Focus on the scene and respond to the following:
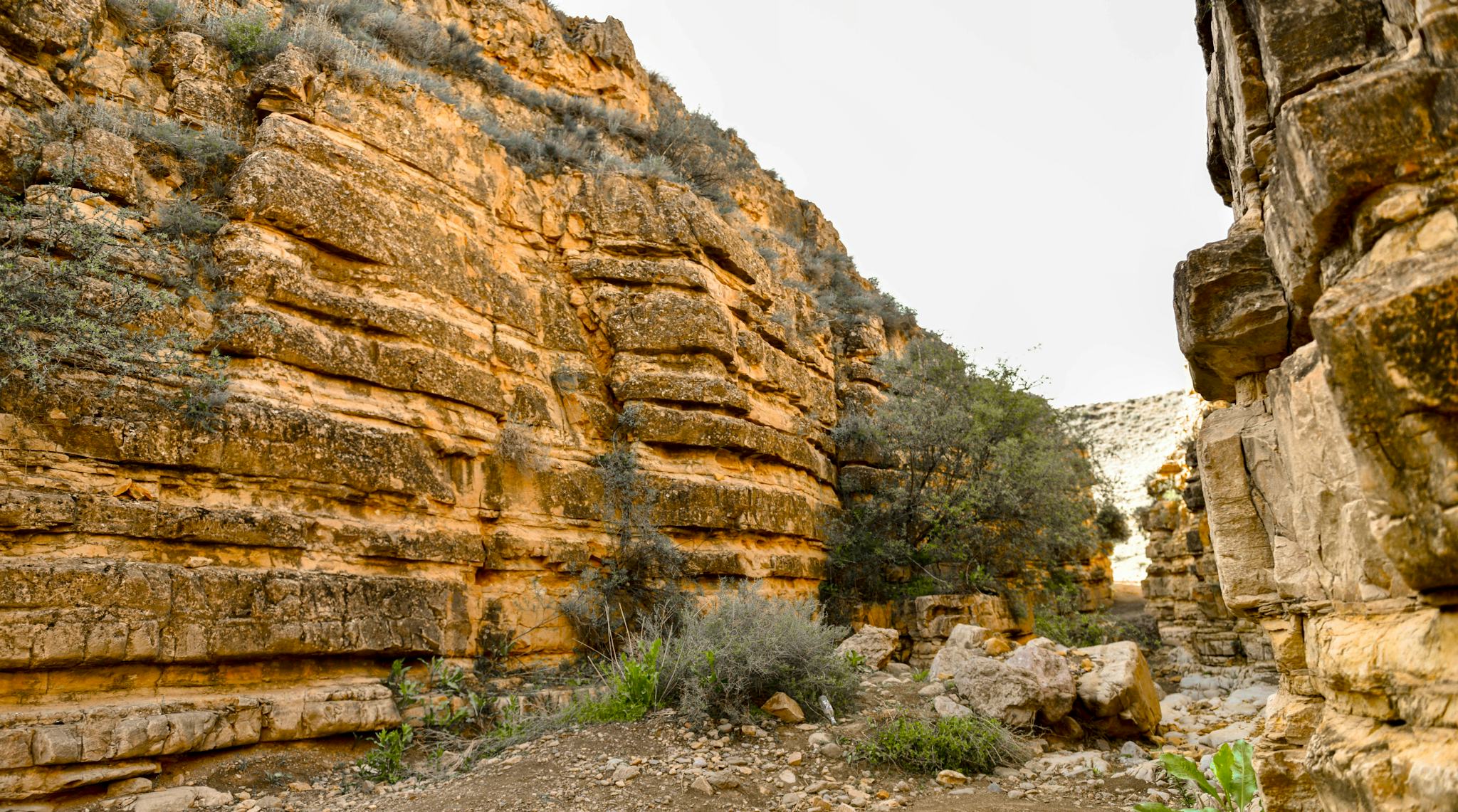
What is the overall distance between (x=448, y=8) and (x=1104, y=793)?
14.5 metres

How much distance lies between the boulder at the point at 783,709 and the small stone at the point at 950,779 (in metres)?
1.47

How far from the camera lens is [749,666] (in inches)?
293

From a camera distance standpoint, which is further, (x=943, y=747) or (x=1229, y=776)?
(x=943, y=747)

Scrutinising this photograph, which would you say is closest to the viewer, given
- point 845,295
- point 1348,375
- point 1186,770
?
point 1348,375

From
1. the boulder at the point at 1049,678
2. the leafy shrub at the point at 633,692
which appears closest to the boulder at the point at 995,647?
the boulder at the point at 1049,678

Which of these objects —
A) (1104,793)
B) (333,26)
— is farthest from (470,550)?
(333,26)

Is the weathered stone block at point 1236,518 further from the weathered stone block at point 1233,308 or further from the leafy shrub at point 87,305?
the leafy shrub at point 87,305

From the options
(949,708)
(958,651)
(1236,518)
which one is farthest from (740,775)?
(1236,518)

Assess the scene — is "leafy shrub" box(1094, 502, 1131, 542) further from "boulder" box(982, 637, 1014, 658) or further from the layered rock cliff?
"boulder" box(982, 637, 1014, 658)

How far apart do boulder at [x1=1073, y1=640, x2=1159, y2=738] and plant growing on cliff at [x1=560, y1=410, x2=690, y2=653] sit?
456 cm

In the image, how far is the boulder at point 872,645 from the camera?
35.0 ft

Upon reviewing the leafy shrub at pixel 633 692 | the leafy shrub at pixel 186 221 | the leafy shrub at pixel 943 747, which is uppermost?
the leafy shrub at pixel 186 221

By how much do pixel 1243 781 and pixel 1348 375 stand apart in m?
3.81

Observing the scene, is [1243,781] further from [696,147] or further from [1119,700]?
[696,147]
